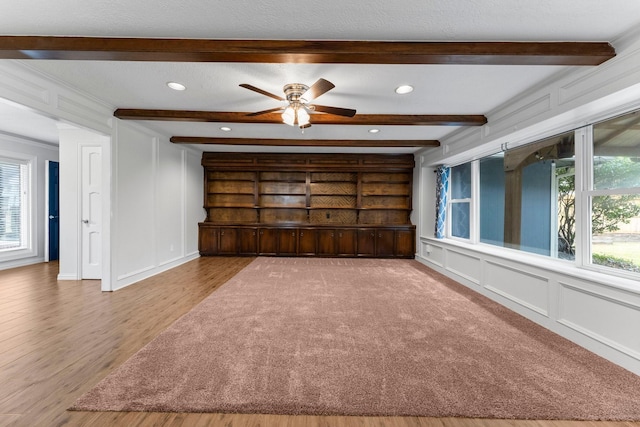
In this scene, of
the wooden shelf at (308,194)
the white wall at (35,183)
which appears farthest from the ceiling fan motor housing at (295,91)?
the white wall at (35,183)

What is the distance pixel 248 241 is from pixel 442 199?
443cm

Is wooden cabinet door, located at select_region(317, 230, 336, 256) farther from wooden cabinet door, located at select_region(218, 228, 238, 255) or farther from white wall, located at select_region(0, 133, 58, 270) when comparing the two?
white wall, located at select_region(0, 133, 58, 270)

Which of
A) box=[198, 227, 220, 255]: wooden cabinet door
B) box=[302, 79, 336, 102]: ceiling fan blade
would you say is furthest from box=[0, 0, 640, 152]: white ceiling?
box=[198, 227, 220, 255]: wooden cabinet door

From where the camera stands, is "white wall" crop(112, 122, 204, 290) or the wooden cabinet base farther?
the wooden cabinet base

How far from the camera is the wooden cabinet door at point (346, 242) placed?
21.1 feet

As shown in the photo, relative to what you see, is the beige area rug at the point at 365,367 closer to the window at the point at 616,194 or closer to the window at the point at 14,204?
the window at the point at 616,194

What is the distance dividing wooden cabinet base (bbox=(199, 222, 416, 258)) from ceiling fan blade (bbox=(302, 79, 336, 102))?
407 cm

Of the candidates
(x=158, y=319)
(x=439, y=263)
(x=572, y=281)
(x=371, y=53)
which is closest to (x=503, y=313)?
(x=572, y=281)

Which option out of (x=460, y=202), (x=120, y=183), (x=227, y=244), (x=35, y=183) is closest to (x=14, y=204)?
(x=35, y=183)

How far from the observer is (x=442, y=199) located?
5414 mm

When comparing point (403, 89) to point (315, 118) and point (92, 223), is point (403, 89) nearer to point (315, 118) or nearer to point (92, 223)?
point (315, 118)

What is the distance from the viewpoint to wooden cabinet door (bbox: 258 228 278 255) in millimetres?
6480

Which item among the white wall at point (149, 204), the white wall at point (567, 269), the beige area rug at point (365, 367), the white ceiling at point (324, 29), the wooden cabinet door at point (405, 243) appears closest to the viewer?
the beige area rug at point (365, 367)

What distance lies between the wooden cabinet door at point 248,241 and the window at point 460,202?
4.38 metres
